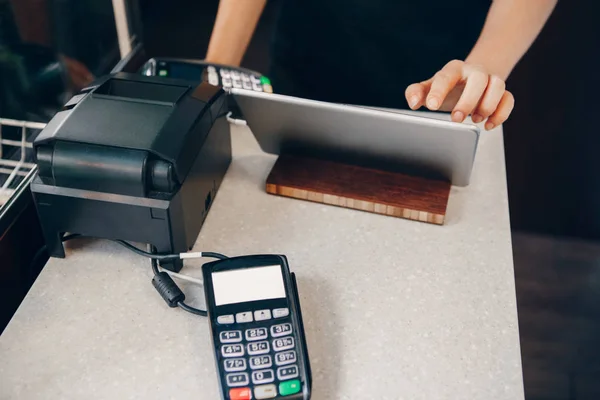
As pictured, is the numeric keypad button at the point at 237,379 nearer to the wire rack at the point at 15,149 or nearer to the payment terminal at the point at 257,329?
the payment terminal at the point at 257,329

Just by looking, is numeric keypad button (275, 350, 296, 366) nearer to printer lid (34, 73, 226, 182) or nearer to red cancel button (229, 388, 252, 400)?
red cancel button (229, 388, 252, 400)

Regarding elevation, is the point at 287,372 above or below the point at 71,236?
below

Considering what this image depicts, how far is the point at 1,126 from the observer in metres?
0.88

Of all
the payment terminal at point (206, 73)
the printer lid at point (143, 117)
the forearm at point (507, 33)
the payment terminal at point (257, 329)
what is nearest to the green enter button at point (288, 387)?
the payment terminal at point (257, 329)

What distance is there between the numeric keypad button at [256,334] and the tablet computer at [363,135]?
0.28m

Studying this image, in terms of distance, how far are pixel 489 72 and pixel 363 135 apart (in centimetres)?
28

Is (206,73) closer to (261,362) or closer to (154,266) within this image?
(154,266)

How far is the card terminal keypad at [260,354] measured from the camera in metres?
0.58

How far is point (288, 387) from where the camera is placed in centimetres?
58

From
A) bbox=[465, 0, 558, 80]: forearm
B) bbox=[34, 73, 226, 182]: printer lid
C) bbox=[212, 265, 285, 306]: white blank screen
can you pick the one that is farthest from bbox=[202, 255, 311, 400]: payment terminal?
bbox=[465, 0, 558, 80]: forearm

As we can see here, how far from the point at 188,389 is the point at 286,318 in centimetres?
12

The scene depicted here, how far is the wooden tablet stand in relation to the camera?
2.65 ft

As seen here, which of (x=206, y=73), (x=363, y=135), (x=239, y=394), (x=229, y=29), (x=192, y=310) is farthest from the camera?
(x=229, y=29)

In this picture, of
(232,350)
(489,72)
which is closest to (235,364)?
(232,350)
